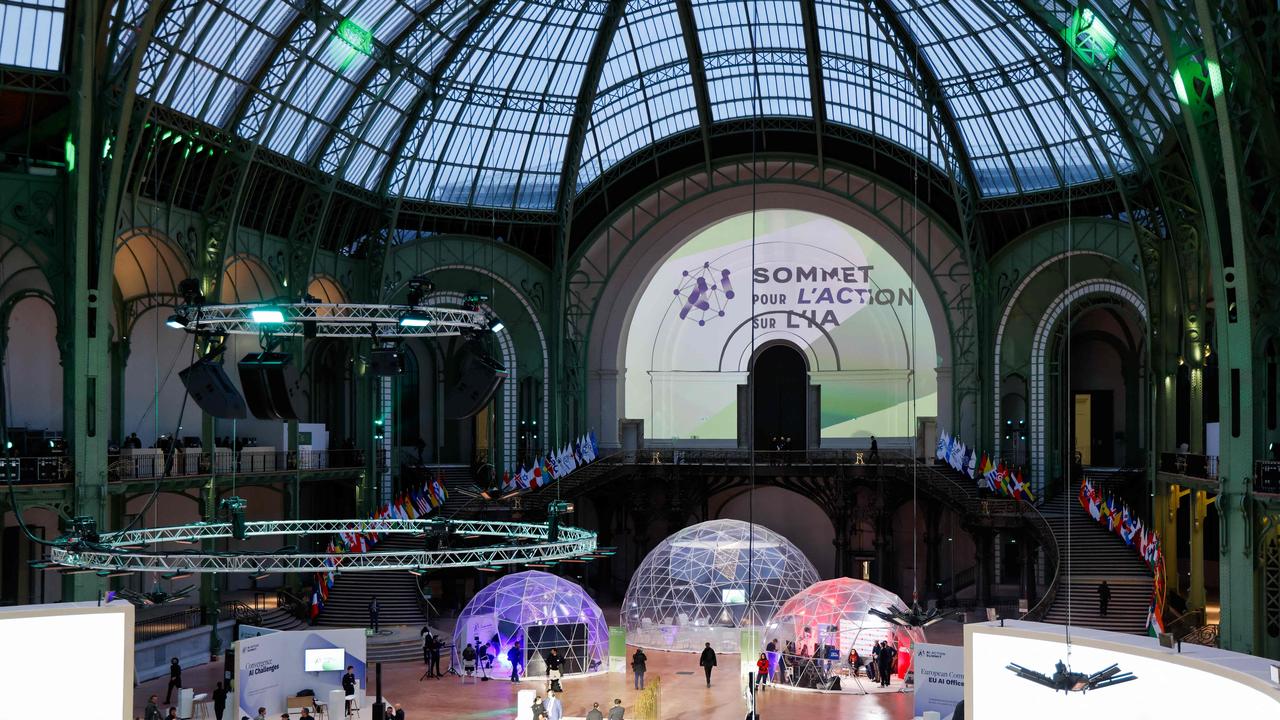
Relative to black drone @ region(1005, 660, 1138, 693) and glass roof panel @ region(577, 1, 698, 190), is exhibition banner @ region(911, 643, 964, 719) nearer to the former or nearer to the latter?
black drone @ region(1005, 660, 1138, 693)

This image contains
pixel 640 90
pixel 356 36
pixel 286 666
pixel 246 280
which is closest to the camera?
pixel 286 666

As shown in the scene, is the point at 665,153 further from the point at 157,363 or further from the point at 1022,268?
the point at 157,363

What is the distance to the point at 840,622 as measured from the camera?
34.0 m

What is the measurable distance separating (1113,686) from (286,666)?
18701 millimetres

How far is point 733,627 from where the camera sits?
39.6m

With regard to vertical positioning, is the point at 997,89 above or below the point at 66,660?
above

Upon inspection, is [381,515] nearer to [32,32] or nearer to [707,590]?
[707,590]

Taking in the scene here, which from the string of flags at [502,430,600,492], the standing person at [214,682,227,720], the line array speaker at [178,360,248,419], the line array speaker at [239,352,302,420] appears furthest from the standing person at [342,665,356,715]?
the string of flags at [502,430,600,492]

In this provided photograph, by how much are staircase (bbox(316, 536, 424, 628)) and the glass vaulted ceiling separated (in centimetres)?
1356

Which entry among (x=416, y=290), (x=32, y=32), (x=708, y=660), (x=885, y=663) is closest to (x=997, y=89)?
(x=885, y=663)

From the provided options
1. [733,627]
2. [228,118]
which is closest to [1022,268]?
[733,627]

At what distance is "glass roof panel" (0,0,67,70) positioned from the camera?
99.3 feet

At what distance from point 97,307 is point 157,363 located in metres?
10.5

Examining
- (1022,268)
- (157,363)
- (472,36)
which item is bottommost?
(157,363)
